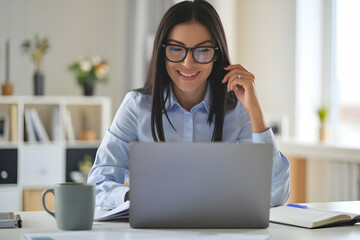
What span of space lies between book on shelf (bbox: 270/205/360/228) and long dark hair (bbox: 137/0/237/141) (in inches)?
20.7

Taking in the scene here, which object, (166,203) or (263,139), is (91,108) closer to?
(263,139)

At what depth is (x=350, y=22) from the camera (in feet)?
12.6

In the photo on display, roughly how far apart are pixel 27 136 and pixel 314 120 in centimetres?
229

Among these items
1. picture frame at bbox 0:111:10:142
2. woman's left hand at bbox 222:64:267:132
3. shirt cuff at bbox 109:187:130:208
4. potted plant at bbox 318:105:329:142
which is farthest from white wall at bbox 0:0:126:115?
shirt cuff at bbox 109:187:130:208

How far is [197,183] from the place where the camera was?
3.77 feet

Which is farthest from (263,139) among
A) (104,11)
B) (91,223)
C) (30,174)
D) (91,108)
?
(104,11)

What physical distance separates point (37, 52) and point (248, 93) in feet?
10.8

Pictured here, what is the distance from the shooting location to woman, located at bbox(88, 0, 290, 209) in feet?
5.39

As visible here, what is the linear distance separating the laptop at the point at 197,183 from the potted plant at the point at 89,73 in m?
3.40

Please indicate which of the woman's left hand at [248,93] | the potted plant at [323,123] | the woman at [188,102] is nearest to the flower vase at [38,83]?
the potted plant at [323,123]

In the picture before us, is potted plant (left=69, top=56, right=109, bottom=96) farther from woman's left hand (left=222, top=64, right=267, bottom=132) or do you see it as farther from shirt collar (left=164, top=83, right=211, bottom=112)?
woman's left hand (left=222, top=64, right=267, bottom=132)

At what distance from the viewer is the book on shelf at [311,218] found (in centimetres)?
126

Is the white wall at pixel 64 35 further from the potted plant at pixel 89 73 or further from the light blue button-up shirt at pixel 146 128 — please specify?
the light blue button-up shirt at pixel 146 128

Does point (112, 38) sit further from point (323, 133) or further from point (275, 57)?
point (323, 133)
